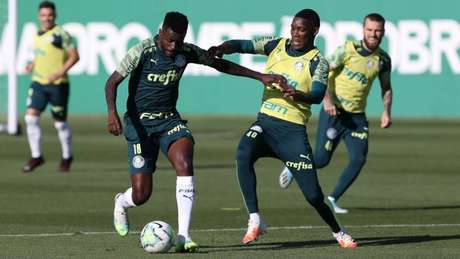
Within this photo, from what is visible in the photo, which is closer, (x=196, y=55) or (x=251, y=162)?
(x=196, y=55)

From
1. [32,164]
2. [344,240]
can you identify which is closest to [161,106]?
[344,240]

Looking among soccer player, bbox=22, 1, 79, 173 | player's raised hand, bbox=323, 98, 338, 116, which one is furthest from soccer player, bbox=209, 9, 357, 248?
soccer player, bbox=22, 1, 79, 173

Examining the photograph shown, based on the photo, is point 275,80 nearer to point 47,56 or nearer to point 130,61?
point 130,61

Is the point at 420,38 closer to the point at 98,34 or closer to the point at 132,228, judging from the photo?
the point at 98,34

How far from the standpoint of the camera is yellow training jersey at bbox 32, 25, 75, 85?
22906 millimetres

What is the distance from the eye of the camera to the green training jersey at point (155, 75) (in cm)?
1274

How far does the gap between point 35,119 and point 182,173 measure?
10.5m

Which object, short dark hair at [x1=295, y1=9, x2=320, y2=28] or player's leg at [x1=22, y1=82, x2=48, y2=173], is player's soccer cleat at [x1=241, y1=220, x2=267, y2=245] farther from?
player's leg at [x1=22, y1=82, x2=48, y2=173]

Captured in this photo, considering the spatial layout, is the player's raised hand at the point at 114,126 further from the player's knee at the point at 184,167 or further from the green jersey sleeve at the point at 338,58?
the green jersey sleeve at the point at 338,58

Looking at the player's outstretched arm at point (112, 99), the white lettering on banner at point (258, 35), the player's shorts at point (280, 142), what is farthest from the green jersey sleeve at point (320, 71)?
the white lettering on banner at point (258, 35)

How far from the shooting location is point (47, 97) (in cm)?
2288

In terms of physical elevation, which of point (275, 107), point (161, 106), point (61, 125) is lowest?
point (61, 125)

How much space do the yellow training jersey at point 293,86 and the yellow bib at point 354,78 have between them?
372 centimetres

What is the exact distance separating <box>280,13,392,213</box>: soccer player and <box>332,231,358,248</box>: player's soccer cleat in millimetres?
3802
